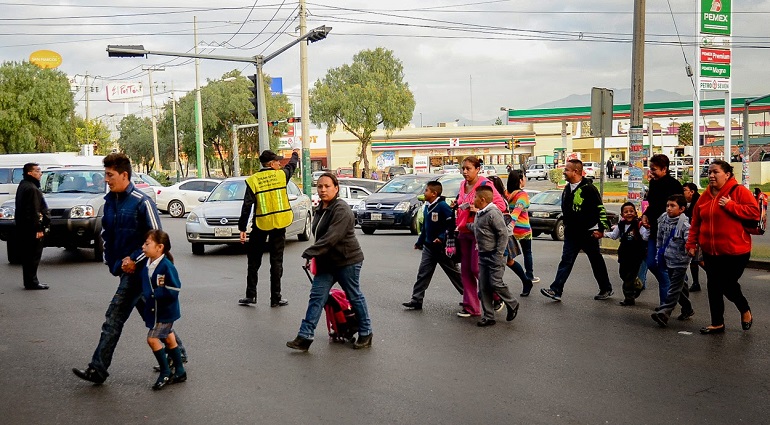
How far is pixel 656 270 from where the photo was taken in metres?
9.67

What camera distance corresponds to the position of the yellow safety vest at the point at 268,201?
404 inches

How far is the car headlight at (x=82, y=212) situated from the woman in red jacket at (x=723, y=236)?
1038cm

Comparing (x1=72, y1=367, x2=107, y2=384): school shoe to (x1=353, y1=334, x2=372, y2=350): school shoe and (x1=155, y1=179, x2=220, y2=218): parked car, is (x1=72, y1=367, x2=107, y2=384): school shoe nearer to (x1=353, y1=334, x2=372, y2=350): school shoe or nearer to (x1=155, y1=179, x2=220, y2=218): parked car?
(x1=353, y1=334, x2=372, y2=350): school shoe

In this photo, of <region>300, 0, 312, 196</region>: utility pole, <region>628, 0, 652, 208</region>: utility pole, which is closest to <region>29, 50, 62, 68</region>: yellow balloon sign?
<region>300, 0, 312, 196</region>: utility pole

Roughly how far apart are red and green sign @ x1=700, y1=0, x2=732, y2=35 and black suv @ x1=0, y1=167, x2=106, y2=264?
24270mm

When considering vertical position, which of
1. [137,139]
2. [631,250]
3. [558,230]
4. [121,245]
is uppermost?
[137,139]

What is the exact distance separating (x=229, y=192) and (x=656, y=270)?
33.0ft

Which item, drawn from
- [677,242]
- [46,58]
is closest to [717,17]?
[677,242]

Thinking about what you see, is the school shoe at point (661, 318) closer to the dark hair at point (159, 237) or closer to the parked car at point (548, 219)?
the dark hair at point (159, 237)

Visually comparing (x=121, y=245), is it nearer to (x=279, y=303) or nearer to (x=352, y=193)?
(x=279, y=303)

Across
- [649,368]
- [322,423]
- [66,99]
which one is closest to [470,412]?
[322,423]

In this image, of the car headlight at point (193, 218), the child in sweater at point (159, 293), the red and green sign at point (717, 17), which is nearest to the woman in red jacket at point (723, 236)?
the child in sweater at point (159, 293)

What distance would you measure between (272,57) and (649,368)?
22939 millimetres

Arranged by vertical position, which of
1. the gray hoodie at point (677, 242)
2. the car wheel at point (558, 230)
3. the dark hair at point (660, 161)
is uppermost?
the dark hair at point (660, 161)
